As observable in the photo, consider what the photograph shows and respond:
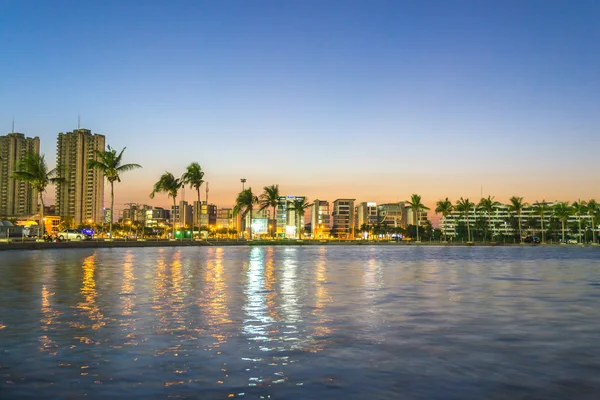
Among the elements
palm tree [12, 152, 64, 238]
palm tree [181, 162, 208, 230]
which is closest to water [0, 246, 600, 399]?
palm tree [12, 152, 64, 238]

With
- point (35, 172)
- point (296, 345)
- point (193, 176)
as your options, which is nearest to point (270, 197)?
point (193, 176)

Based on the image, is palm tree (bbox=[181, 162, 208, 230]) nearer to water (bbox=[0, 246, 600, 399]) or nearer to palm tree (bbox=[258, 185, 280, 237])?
palm tree (bbox=[258, 185, 280, 237])

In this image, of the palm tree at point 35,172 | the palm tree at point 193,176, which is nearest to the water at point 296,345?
the palm tree at point 35,172

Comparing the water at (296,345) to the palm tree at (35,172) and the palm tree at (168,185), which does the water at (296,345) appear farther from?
the palm tree at (168,185)

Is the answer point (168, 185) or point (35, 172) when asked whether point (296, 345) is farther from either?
point (168, 185)

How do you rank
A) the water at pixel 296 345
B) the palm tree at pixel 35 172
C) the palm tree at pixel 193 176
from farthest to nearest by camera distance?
the palm tree at pixel 193 176 → the palm tree at pixel 35 172 → the water at pixel 296 345

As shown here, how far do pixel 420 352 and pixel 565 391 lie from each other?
2876mm

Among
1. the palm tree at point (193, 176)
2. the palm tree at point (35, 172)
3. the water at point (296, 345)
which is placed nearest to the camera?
the water at point (296, 345)

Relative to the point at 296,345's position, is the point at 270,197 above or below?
above

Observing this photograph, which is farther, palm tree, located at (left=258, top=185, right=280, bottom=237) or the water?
palm tree, located at (left=258, top=185, right=280, bottom=237)

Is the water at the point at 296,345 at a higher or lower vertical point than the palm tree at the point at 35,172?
lower

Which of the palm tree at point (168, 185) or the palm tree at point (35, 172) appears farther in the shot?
the palm tree at point (168, 185)

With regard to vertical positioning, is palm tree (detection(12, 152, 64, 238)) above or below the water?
above

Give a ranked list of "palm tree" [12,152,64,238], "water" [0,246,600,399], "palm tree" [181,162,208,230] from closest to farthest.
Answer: "water" [0,246,600,399] < "palm tree" [12,152,64,238] < "palm tree" [181,162,208,230]
